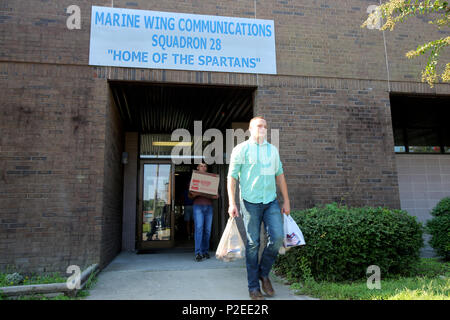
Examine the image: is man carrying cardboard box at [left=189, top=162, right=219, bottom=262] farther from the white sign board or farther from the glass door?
the glass door

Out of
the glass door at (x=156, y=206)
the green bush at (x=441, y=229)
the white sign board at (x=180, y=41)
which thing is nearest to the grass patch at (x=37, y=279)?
the white sign board at (x=180, y=41)

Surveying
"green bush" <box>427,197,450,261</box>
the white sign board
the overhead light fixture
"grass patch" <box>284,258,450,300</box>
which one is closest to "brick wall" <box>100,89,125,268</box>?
the white sign board

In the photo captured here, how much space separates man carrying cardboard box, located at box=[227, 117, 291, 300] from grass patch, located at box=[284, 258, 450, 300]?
67cm

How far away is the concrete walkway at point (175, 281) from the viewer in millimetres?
3965

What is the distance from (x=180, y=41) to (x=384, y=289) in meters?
4.93

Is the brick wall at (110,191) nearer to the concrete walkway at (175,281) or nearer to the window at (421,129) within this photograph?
the concrete walkway at (175,281)

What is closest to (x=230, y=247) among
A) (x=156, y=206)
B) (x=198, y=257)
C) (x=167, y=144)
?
(x=198, y=257)

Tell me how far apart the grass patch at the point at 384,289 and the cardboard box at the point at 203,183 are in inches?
107

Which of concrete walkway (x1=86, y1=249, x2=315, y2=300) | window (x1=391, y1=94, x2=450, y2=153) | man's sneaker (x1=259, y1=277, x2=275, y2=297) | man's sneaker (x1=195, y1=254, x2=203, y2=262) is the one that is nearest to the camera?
man's sneaker (x1=259, y1=277, x2=275, y2=297)

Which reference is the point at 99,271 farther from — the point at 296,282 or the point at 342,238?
the point at 342,238

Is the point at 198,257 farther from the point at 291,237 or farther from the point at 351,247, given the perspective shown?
the point at 351,247

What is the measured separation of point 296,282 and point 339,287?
0.61 meters

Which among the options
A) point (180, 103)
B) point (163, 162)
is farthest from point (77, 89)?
point (163, 162)

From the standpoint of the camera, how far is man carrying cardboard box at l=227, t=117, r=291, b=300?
3.72 m
